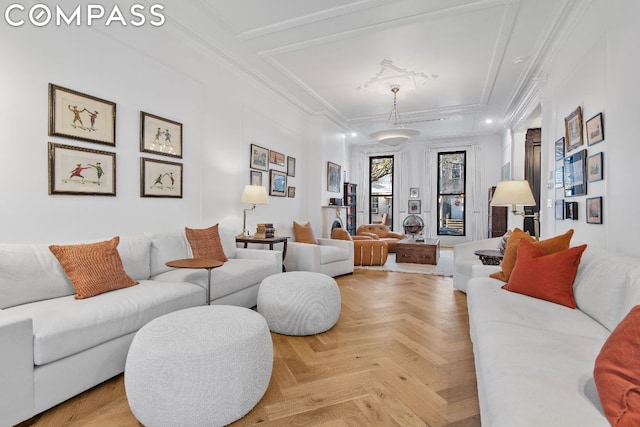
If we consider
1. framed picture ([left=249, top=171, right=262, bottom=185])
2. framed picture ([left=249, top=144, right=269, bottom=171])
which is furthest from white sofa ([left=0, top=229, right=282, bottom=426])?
framed picture ([left=249, top=144, right=269, bottom=171])

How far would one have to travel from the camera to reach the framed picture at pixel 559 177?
11.5 ft

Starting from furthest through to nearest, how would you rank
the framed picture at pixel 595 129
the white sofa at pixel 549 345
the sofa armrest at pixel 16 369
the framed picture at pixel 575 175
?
the framed picture at pixel 575 175
the framed picture at pixel 595 129
the sofa armrest at pixel 16 369
the white sofa at pixel 549 345

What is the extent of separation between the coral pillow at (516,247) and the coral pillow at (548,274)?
3.8 inches

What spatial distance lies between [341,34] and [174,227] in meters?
2.86

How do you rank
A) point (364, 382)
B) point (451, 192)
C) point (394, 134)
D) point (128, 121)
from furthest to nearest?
point (451, 192) < point (394, 134) < point (128, 121) < point (364, 382)

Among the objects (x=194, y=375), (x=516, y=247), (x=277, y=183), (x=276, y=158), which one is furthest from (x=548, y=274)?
(x=276, y=158)

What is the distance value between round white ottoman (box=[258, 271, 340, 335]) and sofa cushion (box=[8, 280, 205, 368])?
27.0 inches

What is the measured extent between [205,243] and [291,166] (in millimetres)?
2961

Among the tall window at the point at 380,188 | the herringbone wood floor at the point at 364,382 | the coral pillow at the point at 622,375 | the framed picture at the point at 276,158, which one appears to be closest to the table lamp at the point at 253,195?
the framed picture at the point at 276,158

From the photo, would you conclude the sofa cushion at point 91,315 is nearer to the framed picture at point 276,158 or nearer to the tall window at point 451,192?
the framed picture at point 276,158

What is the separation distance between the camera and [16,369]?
1.50 m

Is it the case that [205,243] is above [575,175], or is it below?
below

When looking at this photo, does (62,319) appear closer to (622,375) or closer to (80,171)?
(80,171)

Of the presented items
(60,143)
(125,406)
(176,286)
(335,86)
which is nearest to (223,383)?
(125,406)
